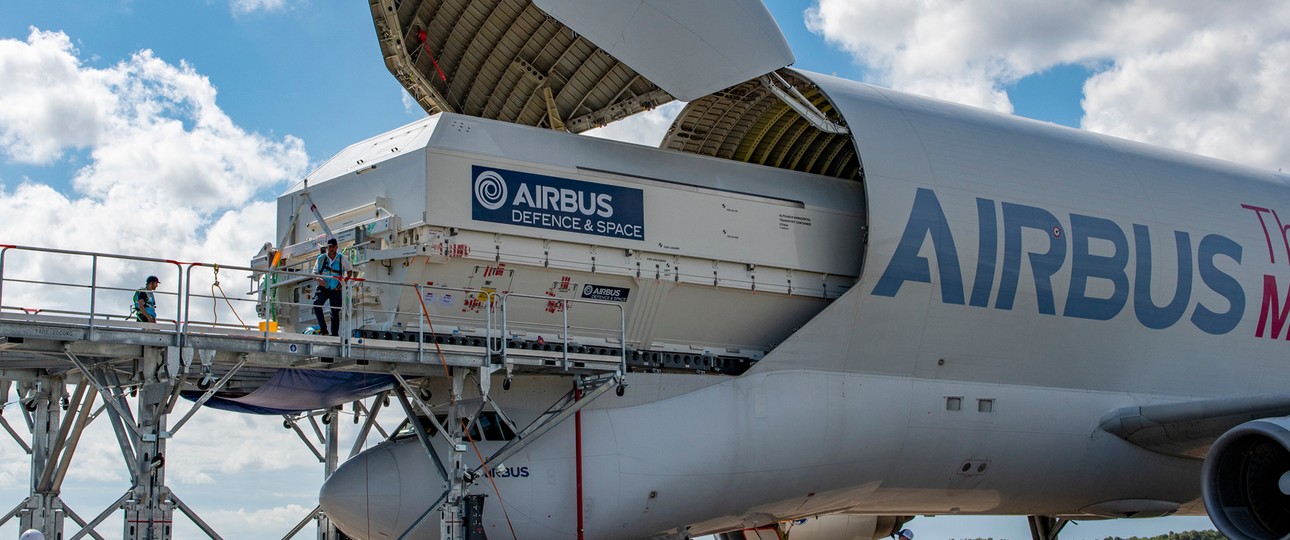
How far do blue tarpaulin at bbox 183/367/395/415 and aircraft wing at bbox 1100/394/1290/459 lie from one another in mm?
12287

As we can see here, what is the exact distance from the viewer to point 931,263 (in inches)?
749

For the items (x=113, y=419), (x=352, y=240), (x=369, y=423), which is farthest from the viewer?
(x=369, y=423)

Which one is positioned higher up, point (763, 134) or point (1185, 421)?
point (763, 134)

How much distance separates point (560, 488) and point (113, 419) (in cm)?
569

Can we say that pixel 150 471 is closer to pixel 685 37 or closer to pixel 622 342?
pixel 622 342

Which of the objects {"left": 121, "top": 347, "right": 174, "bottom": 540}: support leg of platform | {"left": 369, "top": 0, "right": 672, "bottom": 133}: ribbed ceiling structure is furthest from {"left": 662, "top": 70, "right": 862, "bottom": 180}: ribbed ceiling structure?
{"left": 121, "top": 347, "right": 174, "bottom": 540}: support leg of platform

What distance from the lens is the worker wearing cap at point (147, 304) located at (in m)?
15.4

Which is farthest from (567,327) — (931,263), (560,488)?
(931,263)

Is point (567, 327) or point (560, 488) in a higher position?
point (567, 327)

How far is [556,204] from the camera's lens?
16969 millimetres

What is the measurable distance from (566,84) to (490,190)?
506cm

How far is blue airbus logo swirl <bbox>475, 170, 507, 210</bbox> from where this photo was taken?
53.8 ft

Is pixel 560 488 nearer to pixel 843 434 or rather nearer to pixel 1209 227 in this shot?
pixel 843 434

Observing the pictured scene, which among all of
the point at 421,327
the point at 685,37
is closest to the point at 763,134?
the point at 685,37
